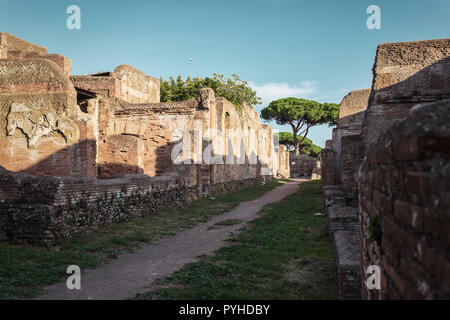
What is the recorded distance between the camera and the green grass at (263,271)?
376 cm

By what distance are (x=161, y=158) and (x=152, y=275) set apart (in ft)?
32.1

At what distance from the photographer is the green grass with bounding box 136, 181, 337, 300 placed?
376 cm

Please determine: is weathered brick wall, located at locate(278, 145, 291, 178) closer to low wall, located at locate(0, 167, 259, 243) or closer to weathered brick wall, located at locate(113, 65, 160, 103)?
weathered brick wall, located at locate(113, 65, 160, 103)

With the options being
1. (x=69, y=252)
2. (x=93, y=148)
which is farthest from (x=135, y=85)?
(x=69, y=252)

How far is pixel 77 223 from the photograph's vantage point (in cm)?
637

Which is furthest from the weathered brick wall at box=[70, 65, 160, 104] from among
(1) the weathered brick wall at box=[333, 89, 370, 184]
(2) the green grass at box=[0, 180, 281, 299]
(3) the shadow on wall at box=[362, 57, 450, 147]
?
(3) the shadow on wall at box=[362, 57, 450, 147]

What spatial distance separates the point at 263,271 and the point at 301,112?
38.4 m

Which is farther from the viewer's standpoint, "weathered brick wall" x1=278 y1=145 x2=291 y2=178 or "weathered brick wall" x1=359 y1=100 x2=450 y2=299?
"weathered brick wall" x1=278 y1=145 x2=291 y2=178

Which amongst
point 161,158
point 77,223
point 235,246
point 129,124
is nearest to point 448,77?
point 235,246

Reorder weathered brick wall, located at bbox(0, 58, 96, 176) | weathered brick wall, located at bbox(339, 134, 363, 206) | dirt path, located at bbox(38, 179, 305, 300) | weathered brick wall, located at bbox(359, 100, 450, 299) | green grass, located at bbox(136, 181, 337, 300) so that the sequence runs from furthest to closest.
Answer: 1. weathered brick wall, located at bbox(0, 58, 96, 176)
2. weathered brick wall, located at bbox(339, 134, 363, 206)
3. dirt path, located at bbox(38, 179, 305, 300)
4. green grass, located at bbox(136, 181, 337, 300)
5. weathered brick wall, located at bbox(359, 100, 450, 299)

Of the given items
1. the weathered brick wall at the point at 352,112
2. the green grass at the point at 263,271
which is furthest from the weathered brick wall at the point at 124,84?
the green grass at the point at 263,271

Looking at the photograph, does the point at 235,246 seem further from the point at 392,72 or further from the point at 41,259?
the point at 392,72

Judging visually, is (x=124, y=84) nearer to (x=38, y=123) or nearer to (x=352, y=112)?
(x=38, y=123)

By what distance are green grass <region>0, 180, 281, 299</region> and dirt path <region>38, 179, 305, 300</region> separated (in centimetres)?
21
